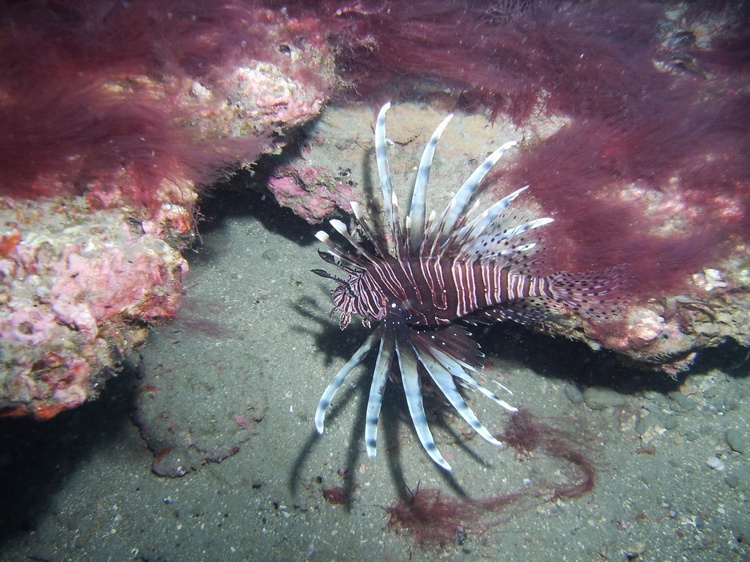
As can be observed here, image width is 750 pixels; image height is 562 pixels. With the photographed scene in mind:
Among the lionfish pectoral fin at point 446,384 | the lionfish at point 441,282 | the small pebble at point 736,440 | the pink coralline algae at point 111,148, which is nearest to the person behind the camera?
the pink coralline algae at point 111,148

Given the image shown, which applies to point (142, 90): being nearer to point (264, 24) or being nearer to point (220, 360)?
point (264, 24)

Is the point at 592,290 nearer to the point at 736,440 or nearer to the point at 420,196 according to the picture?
the point at 420,196

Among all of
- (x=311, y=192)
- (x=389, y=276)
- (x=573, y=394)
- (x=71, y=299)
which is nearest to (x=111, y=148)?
(x=71, y=299)

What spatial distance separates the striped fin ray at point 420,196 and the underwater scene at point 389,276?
33 millimetres

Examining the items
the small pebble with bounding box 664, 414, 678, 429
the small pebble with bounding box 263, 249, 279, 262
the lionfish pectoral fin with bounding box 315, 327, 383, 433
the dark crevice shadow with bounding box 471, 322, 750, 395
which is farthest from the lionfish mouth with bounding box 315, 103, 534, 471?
the small pebble with bounding box 664, 414, 678, 429

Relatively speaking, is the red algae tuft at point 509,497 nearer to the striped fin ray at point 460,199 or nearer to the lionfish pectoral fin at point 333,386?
the lionfish pectoral fin at point 333,386

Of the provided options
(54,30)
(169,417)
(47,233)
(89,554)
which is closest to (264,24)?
(54,30)

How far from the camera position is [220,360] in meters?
4.34

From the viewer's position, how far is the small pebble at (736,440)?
4714 millimetres

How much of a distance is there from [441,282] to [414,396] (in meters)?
0.96

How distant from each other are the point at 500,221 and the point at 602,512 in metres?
3.39

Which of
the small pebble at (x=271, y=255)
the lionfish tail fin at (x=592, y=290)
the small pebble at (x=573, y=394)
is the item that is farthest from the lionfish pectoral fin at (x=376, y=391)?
the small pebble at (x=573, y=394)

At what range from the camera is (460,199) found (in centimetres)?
314

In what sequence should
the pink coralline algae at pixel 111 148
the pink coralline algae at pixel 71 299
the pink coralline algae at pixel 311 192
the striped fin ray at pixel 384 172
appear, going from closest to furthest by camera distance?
the pink coralline algae at pixel 71 299 < the pink coralline algae at pixel 111 148 < the striped fin ray at pixel 384 172 < the pink coralline algae at pixel 311 192
